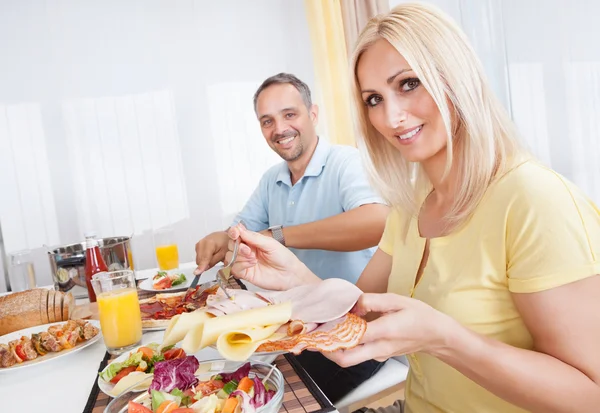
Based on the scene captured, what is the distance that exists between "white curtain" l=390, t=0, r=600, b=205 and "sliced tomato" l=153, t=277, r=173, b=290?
4.74 ft

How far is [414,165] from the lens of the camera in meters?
1.26

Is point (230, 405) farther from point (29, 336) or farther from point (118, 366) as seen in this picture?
point (29, 336)

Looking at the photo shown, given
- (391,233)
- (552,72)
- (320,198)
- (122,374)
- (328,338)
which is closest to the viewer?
(328,338)

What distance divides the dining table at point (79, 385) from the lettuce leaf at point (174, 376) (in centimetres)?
15

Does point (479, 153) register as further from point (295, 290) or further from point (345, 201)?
point (345, 201)

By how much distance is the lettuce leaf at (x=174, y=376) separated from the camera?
0.76m

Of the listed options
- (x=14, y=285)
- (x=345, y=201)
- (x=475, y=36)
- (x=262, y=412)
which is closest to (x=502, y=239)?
(x=262, y=412)

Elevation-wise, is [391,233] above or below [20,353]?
above

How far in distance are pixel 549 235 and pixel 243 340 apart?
520 mm

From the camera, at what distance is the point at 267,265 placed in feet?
4.39

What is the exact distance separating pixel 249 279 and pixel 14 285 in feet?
4.64

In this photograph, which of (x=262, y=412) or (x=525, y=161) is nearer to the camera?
(x=262, y=412)

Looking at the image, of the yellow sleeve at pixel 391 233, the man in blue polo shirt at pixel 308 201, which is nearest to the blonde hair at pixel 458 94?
the yellow sleeve at pixel 391 233

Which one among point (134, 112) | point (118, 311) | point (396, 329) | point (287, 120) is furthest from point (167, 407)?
point (134, 112)
